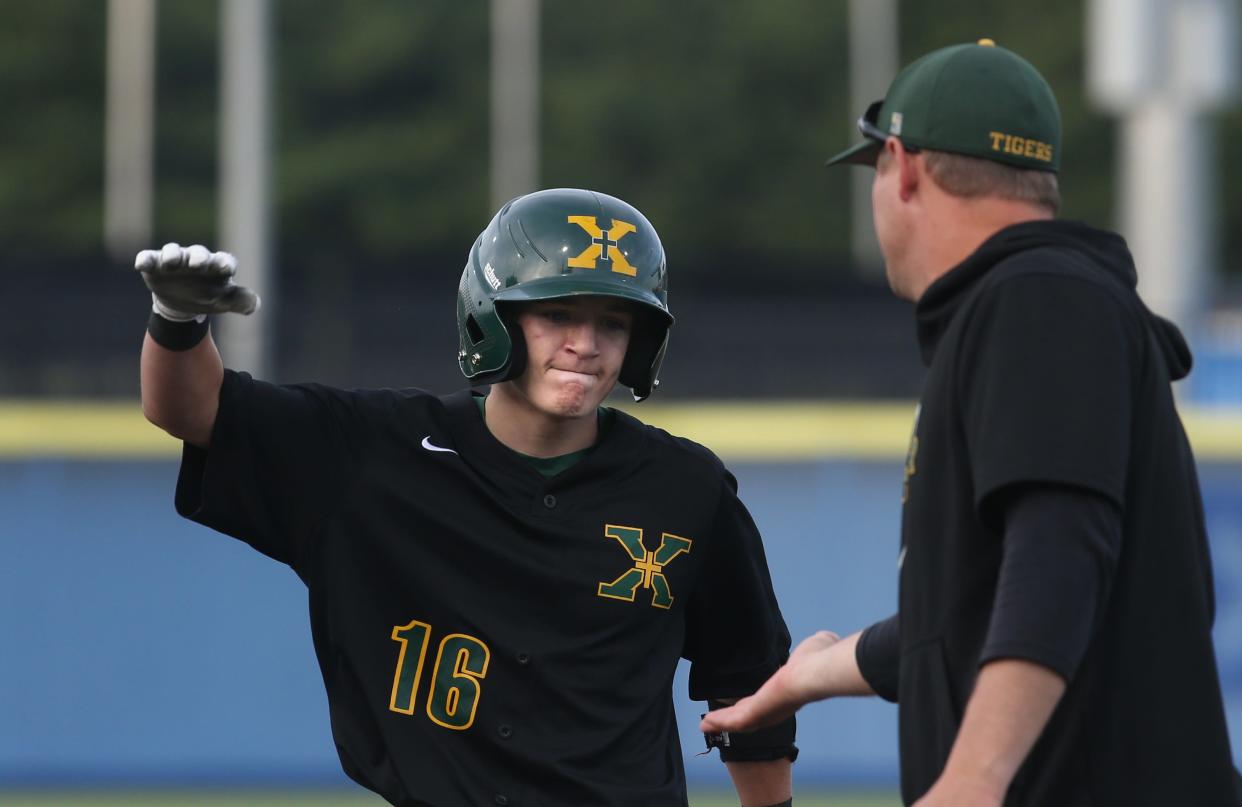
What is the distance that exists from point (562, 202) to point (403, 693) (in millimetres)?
1010

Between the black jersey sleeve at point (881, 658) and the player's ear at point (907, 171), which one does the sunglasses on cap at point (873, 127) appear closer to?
the player's ear at point (907, 171)

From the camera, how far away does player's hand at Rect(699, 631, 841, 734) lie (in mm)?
3363

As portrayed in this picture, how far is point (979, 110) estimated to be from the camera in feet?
9.75

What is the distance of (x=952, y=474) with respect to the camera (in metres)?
2.84

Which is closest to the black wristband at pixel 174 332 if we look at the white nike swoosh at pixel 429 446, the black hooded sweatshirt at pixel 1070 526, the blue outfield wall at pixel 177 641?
the white nike swoosh at pixel 429 446

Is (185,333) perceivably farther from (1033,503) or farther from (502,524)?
(1033,503)

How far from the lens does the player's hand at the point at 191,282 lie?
3.43 m

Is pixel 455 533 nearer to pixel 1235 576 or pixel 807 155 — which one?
pixel 1235 576

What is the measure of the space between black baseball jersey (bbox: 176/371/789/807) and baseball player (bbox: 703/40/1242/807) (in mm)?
897

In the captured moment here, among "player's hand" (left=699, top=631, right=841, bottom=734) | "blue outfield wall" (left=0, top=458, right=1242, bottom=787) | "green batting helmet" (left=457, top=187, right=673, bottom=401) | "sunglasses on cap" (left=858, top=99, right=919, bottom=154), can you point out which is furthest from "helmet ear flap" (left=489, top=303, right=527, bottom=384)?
"blue outfield wall" (left=0, top=458, right=1242, bottom=787)

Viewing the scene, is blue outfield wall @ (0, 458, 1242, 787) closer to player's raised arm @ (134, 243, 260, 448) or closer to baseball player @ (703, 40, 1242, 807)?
player's raised arm @ (134, 243, 260, 448)

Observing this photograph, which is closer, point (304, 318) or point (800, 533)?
point (800, 533)

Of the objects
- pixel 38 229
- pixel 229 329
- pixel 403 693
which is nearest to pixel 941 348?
pixel 403 693

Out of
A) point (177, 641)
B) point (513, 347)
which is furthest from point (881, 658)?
point (177, 641)
